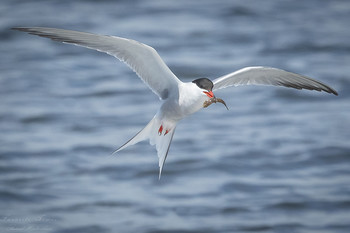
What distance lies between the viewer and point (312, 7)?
16.5 meters

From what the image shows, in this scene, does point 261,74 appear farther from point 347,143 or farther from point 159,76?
point 347,143

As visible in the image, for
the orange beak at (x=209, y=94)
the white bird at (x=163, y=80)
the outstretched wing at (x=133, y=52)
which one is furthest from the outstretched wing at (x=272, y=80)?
the orange beak at (x=209, y=94)

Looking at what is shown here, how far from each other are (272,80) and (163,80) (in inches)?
43.2

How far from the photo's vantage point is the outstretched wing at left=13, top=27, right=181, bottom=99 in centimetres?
528

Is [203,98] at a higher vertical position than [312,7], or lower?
lower

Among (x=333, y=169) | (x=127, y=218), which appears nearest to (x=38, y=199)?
(x=127, y=218)

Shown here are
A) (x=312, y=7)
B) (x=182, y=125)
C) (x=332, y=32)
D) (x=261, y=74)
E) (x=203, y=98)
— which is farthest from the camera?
(x=312, y=7)

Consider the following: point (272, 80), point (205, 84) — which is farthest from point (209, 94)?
point (272, 80)

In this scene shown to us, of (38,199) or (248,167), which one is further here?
(248,167)

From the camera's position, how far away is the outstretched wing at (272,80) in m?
6.02

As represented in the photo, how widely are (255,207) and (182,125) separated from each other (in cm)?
268

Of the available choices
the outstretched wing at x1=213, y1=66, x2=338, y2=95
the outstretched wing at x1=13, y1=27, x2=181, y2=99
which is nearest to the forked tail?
the outstretched wing at x1=13, y1=27, x2=181, y2=99

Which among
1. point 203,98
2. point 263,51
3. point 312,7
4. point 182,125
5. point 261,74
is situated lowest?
point 203,98

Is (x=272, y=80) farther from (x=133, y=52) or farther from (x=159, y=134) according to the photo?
(x=133, y=52)
